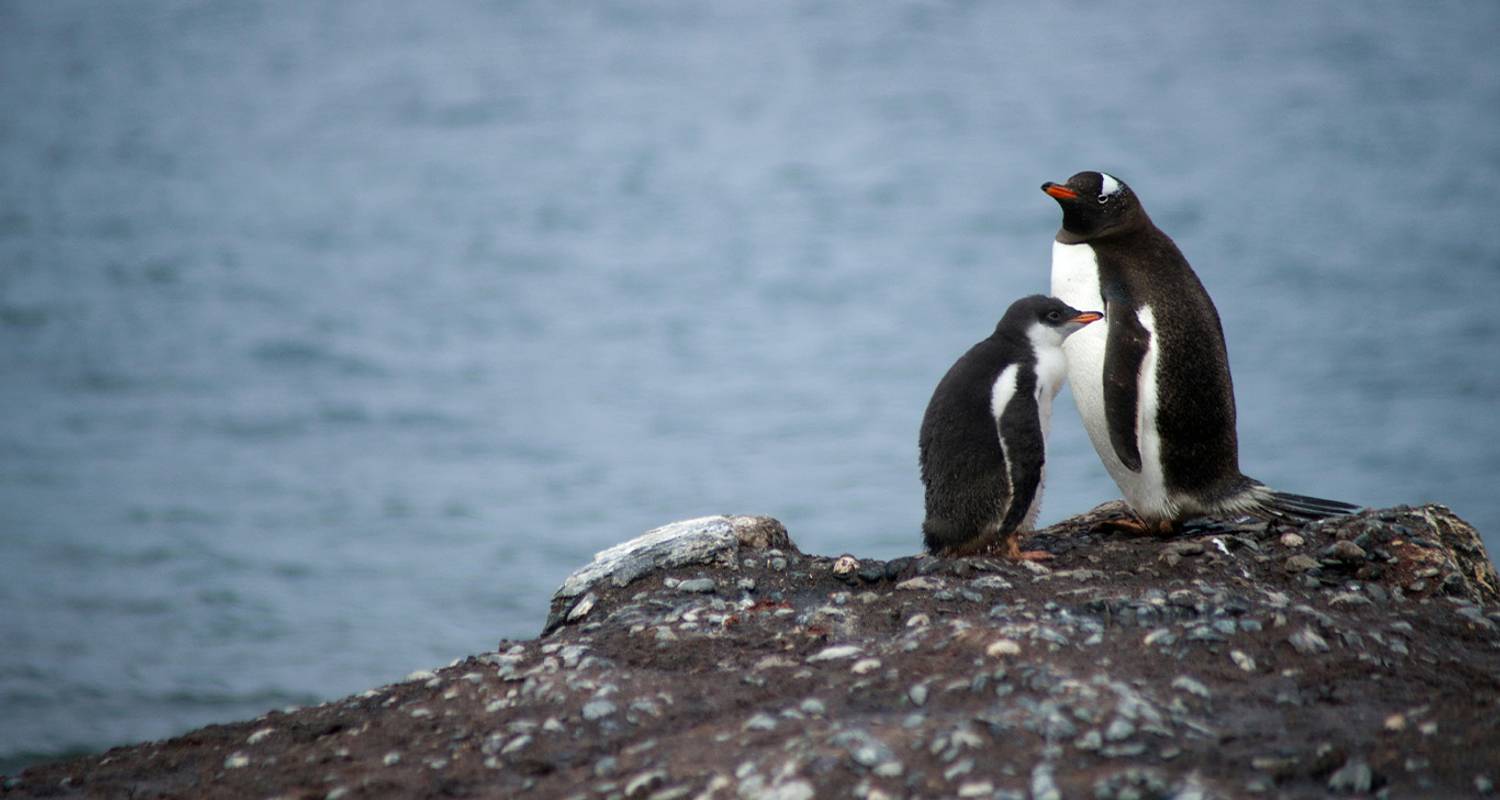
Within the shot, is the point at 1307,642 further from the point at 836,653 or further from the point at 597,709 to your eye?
the point at 597,709

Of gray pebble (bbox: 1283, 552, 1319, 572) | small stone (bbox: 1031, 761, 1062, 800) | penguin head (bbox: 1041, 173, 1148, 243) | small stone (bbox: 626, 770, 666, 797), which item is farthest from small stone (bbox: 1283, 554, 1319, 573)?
small stone (bbox: 626, 770, 666, 797)

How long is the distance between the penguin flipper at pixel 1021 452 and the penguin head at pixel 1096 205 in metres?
0.86

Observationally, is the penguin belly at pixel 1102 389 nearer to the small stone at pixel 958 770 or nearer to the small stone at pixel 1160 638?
the small stone at pixel 1160 638

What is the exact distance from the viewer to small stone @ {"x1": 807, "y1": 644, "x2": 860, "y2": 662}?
3.94 metres

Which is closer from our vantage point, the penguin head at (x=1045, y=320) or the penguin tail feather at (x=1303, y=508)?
the penguin head at (x=1045, y=320)

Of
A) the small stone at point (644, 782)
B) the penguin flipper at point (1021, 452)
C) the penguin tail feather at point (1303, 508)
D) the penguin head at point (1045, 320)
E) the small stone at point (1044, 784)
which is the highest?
the penguin head at point (1045, 320)

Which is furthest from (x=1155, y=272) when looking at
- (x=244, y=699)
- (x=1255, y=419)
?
(x=1255, y=419)

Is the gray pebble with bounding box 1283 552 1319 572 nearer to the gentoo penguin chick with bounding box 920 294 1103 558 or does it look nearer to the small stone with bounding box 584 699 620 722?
the gentoo penguin chick with bounding box 920 294 1103 558

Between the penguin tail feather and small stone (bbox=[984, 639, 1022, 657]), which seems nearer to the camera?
small stone (bbox=[984, 639, 1022, 657])

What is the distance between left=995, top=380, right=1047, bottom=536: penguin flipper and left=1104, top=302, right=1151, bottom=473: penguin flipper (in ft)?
1.37

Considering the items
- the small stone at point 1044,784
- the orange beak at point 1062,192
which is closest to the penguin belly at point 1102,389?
the orange beak at point 1062,192

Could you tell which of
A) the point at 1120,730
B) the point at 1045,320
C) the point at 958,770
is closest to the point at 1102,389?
the point at 1045,320

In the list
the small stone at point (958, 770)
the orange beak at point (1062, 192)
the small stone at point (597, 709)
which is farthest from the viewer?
the orange beak at point (1062, 192)

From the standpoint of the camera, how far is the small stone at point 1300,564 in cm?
464
